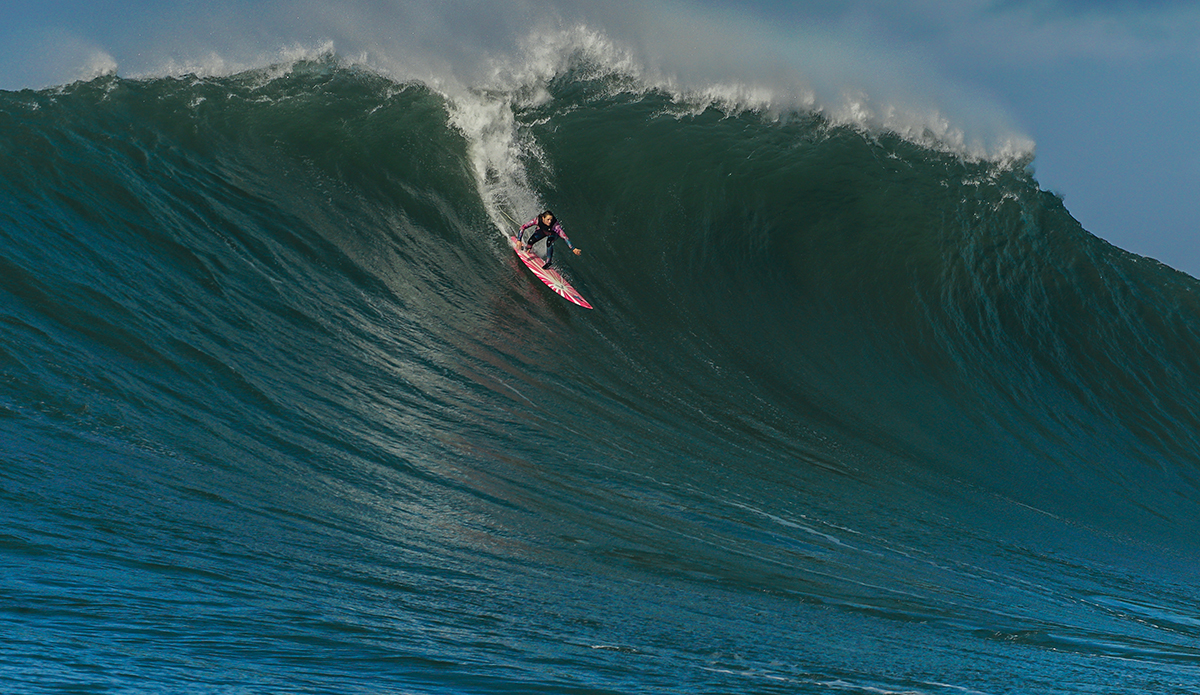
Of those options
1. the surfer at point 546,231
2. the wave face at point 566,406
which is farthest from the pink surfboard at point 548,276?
the wave face at point 566,406

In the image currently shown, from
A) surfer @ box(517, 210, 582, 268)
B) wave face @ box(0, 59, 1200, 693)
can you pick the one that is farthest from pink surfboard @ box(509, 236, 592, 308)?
wave face @ box(0, 59, 1200, 693)

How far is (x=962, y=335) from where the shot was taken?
50.5 feet

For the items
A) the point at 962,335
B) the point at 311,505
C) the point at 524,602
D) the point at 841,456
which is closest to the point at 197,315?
the point at 311,505

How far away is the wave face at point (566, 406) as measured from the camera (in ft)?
17.7

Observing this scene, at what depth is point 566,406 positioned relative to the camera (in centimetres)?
1045

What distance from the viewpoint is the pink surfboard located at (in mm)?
13734

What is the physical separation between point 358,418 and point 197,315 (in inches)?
91.8

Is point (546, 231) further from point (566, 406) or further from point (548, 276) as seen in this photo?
point (566, 406)

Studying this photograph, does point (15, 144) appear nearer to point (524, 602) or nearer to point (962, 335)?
point (524, 602)

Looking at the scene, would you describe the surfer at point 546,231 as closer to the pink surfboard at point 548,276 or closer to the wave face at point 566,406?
the pink surfboard at point 548,276

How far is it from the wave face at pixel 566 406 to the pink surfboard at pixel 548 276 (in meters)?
0.25

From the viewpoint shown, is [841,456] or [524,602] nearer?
[524,602]

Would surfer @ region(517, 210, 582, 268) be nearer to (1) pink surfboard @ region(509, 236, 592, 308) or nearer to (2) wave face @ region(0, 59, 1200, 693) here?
(1) pink surfboard @ region(509, 236, 592, 308)

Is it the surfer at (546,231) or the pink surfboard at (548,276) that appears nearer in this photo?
the pink surfboard at (548,276)
